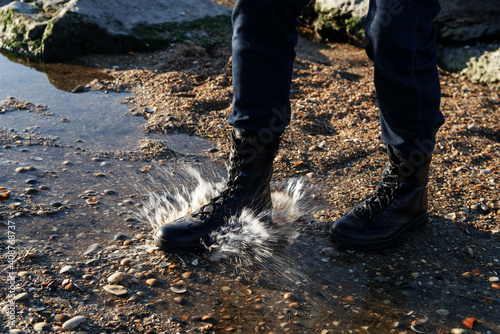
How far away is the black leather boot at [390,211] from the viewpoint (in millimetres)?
→ 2146

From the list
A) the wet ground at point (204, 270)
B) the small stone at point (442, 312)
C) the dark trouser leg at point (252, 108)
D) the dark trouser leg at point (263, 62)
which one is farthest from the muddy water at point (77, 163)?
the small stone at point (442, 312)

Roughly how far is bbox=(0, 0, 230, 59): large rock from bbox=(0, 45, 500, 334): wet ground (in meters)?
2.35

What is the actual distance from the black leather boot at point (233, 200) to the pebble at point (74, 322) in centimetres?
48

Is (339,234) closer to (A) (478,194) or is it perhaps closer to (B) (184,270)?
(B) (184,270)

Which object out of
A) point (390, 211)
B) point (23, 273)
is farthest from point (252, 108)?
point (23, 273)

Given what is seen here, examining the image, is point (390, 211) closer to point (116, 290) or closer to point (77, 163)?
point (116, 290)

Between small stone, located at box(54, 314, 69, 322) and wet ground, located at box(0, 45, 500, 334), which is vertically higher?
wet ground, located at box(0, 45, 500, 334)

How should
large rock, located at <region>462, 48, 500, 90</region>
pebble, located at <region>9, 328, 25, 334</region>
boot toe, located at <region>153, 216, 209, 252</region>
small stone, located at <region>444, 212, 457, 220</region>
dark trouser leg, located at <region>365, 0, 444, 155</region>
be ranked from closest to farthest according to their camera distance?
pebble, located at <region>9, 328, 25, 334</region> < dark trouser leg, located at <region>365, 0, 444, 155</region> < boot toe, located at <region>153, 216, 209, 252</region> < small stone, located at <region>444, 212, 457, 220</region> < large rock, located at <region>462, 48, 500, 90</region>

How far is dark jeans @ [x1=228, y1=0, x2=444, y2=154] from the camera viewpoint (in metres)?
1.84

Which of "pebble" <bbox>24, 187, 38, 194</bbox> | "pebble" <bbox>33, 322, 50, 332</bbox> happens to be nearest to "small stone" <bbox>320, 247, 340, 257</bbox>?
"pebble" <bbox>33, 322, 50, 332</bbox>

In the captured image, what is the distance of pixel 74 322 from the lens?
1680 millimetres

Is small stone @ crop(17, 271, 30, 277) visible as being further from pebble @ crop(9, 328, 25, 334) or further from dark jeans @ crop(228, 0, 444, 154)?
dark jeans @ crop(228, 0, 444, 154)

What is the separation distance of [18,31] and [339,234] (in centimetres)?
448

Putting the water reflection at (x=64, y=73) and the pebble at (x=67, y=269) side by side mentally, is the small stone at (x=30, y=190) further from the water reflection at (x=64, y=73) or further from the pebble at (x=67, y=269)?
the water reflection at (x=64, y=73)
